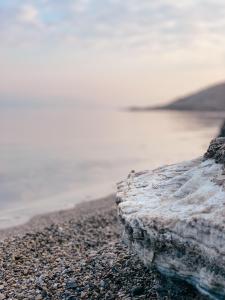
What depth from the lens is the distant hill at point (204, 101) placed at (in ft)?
248

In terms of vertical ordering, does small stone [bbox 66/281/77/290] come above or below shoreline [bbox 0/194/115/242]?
below

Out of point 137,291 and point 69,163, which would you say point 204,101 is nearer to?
point 69,163

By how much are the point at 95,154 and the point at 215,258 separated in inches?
828

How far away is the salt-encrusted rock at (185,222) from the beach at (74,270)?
1.17ft

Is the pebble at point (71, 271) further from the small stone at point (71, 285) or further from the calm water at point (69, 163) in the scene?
the calm water at point (69, 163)

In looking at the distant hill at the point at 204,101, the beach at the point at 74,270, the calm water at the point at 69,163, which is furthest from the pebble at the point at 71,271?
the distant hill at the point at 204,101

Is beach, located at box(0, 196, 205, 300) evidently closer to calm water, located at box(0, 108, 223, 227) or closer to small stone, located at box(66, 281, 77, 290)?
small stone, located at box(66, 281, 77, 290)

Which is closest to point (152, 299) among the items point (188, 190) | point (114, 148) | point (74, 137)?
point (188, 190)

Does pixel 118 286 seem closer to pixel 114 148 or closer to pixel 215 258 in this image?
pixel 215 258

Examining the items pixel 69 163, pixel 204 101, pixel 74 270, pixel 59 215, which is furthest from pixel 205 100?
pixel 74 270

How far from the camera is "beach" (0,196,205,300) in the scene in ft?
18.1

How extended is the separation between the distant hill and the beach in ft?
213

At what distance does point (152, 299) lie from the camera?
526 cm

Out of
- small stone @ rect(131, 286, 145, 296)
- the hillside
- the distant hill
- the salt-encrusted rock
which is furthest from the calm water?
the hillside
